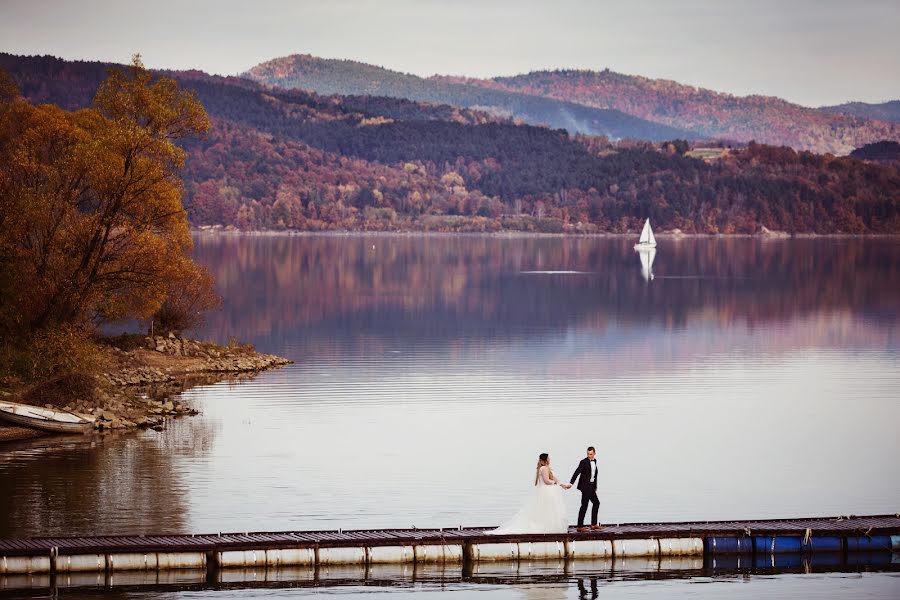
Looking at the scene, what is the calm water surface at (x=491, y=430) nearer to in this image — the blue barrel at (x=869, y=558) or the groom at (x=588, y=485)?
the blue barrel at (x=869, y=558)

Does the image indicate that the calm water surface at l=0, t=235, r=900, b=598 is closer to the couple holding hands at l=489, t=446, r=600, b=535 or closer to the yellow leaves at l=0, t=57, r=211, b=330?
the couple holding hands at l=489, t=446, r=600, b=535

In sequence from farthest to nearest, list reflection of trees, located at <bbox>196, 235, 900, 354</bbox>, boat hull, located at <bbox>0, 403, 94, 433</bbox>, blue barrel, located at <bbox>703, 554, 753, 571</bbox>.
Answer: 1. reflection of trees, located at <bbox>196, 235, 900, 354</bbox>
2. boat hull, located at <bbox>0, 403, 94, 433</bbox>
3. blue barrel, located at <bbox>703, 554, 753, 571</bbox>

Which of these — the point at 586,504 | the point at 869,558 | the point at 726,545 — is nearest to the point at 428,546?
the point at 586,504

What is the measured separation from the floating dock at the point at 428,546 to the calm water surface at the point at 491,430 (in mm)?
1235

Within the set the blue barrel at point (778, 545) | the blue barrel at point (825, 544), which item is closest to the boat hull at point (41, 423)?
the blue barrel at point (778, 545)

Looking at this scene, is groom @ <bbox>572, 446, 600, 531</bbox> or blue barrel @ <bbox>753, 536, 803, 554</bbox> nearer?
blue barrel @ <bbox>753, 536, 803, 554</bbox>

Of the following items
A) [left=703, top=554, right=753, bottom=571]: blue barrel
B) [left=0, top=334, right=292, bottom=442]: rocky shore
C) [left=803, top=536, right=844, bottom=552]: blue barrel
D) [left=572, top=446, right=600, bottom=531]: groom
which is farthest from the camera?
[left=0, top=334, right=292, bottom=442]: rocky shore

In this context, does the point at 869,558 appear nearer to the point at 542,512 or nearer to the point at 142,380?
the point at 542,512

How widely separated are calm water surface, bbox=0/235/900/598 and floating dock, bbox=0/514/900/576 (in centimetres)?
123

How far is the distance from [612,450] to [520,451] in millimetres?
2846

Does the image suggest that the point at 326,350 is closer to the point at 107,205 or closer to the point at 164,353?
the point at 164,353

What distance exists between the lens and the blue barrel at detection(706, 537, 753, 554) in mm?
31281

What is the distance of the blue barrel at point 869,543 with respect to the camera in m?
31.7

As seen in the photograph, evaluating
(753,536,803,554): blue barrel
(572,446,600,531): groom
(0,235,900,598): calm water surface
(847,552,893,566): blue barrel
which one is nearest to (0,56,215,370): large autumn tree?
(0,235,900,598): calm water surface
